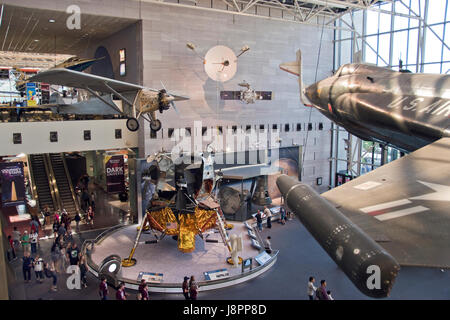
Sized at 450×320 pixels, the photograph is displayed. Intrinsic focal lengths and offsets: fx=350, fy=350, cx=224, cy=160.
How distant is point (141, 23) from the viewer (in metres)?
17.7

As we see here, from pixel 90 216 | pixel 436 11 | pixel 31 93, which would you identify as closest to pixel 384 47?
pixel 436 11

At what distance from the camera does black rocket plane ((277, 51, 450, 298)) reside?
6.77ft

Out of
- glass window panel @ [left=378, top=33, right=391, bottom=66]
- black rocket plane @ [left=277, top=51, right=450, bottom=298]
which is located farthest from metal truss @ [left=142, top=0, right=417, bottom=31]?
black rocket plane @ [left=277, top=51, right=450, bottom=298]

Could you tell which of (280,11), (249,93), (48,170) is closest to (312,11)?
(280,11)

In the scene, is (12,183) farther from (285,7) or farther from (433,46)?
(433,46)

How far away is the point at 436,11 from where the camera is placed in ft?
60.5

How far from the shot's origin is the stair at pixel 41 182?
1984cm

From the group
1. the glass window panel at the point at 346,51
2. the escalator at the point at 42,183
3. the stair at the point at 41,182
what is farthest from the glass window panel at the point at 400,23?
the stair at the point at 41,182

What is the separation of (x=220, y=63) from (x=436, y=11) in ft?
38.4

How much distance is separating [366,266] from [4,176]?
16794mm

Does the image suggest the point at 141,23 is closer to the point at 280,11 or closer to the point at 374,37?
the point at 280,11

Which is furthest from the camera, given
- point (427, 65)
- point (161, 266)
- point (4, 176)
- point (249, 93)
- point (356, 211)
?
point (249, 93)

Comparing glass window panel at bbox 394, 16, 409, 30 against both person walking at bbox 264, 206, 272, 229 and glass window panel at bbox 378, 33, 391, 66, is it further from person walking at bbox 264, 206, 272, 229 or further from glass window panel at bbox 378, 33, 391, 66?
person walking at bbox 264, 206, 272, 229

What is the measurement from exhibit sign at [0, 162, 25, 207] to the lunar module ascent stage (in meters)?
6.15
